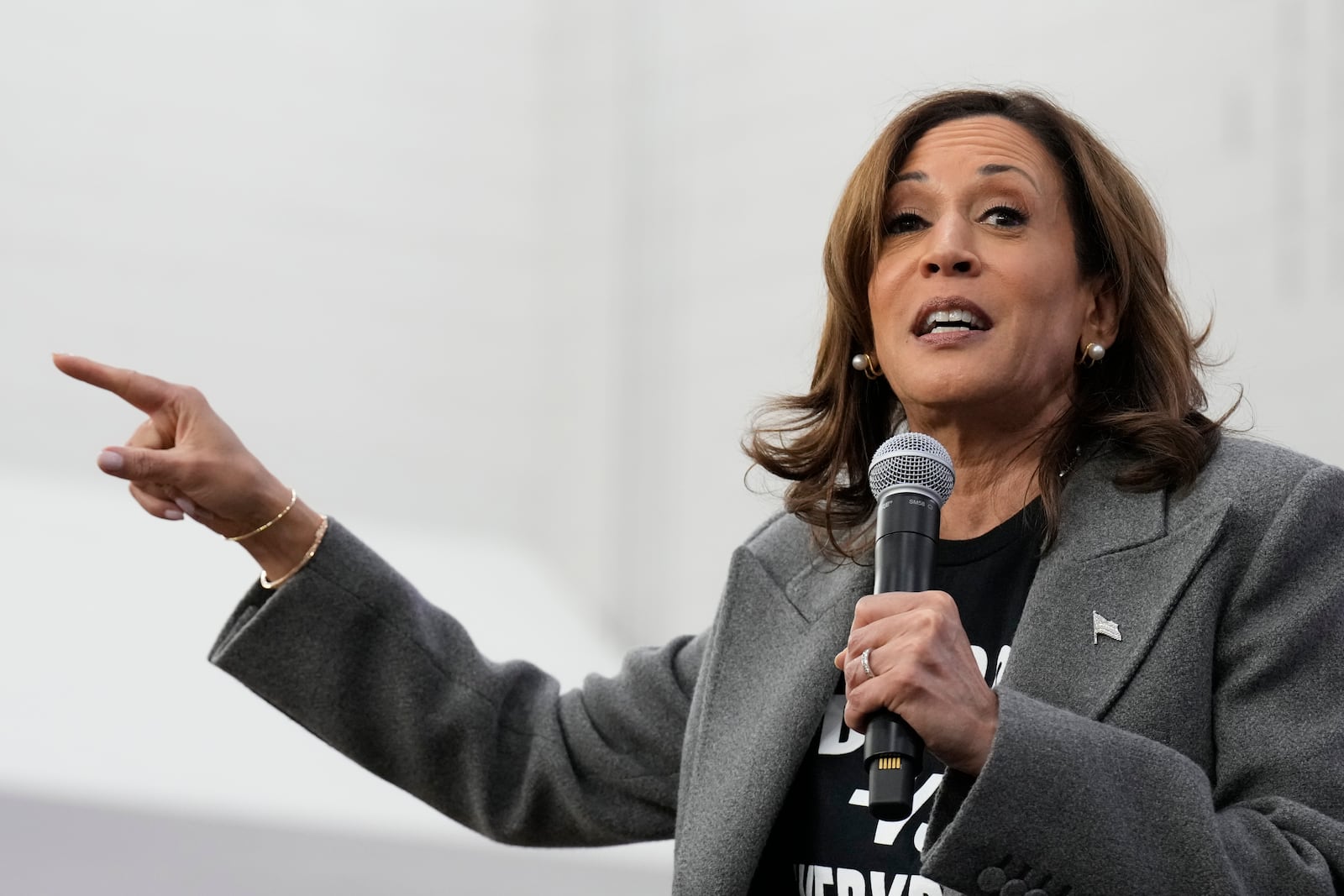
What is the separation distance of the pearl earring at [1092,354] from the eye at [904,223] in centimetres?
23

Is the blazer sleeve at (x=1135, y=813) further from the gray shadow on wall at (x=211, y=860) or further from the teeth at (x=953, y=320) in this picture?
the gray shadow on wall at (x=211, y=860)

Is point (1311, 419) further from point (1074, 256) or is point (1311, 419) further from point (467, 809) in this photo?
point (467, 809)

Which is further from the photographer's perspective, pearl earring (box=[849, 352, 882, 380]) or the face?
pearl earring (box=[849, 352, 882, 380])

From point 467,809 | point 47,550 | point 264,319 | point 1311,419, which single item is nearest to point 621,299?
point 264,319

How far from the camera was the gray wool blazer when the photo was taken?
1.31 meters

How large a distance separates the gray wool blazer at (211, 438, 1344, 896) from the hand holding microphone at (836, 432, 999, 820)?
0.05 meters

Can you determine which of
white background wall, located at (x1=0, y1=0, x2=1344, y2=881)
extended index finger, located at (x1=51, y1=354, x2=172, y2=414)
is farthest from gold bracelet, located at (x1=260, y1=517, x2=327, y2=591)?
white background wall, located at (x1=0, y1=0, x2=1344, y2=881)

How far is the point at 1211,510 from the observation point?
156 centimetres

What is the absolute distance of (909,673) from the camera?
3.94 feet

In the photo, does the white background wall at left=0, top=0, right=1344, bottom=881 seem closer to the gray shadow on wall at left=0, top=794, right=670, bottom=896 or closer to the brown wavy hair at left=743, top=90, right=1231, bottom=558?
the gray shadow on wall at left=0, top=794, right=670, bottom=896

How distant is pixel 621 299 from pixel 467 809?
10.4ft

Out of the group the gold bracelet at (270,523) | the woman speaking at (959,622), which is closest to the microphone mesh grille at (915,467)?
the woman speaking at (959,622)

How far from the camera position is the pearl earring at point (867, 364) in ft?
6.40

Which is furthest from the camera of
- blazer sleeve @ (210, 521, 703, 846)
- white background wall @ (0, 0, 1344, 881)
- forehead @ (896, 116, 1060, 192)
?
white background wall @ (0, 0, 1344, 881)
